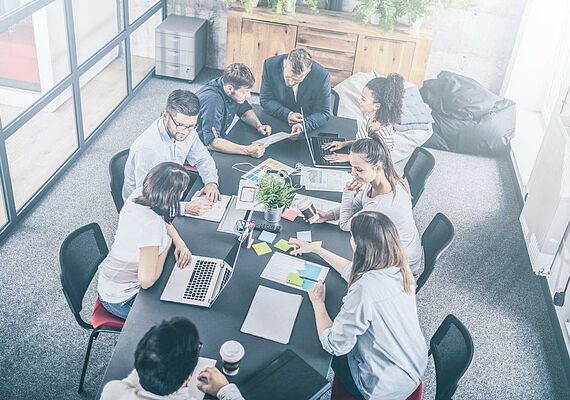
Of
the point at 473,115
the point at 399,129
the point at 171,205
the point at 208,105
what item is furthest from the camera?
the point at 473,115

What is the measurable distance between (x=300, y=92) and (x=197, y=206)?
165cm

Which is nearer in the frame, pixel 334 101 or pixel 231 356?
pixel 231 356

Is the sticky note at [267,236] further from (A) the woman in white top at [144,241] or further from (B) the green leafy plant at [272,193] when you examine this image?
(A) the woman in white top at [144,241]

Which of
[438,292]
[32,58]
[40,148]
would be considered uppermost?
[32,58]

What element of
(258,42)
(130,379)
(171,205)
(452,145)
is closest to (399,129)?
(452,145)

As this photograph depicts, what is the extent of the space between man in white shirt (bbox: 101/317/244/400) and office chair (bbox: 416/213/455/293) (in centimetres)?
176

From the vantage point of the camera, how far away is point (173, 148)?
3.83m

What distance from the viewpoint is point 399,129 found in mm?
5742

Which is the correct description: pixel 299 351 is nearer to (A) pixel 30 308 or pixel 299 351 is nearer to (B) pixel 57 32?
(A) pixel 30 308

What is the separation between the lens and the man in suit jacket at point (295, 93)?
4.64 meters

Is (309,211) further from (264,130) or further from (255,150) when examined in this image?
(264,130)

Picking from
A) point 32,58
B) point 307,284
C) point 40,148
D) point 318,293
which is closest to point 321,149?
point 307,284

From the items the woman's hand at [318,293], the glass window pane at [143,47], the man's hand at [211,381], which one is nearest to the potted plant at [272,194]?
the woman's hand at [318,293]

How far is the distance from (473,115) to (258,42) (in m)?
2.28
